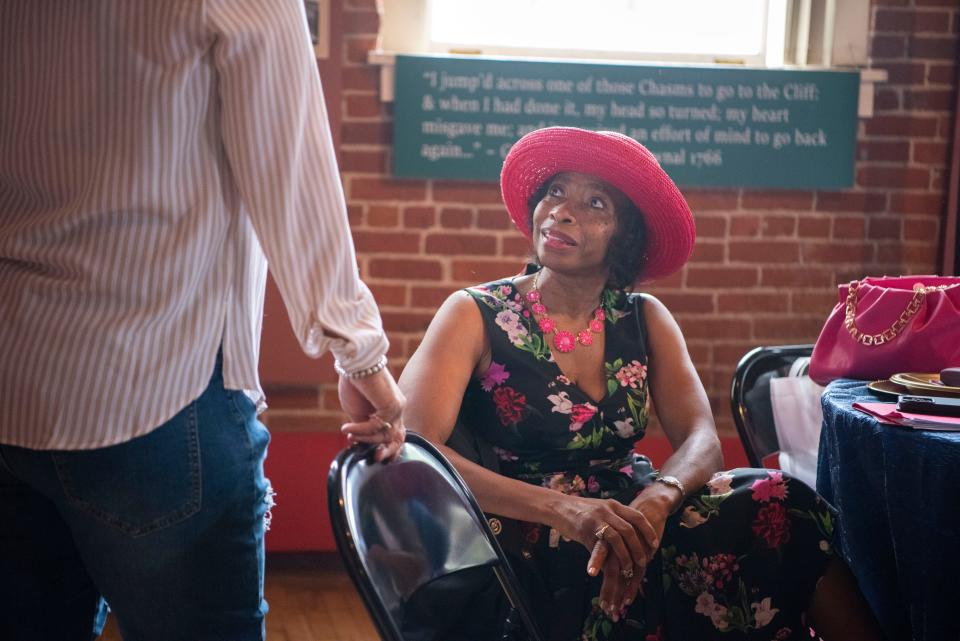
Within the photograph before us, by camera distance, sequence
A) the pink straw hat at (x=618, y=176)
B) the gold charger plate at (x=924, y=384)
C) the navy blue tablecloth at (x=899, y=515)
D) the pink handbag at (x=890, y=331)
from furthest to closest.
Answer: the pink straw hat at (x=618, y=176) < the pink handbag at (x=890, y=331) < the gold charger plate at (x=924, y=384) < the navy blue tablecloth at (x=899, y=515)

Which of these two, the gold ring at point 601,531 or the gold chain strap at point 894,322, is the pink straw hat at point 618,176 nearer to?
the gold chain strap at point 894,322

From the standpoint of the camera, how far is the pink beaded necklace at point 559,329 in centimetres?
208

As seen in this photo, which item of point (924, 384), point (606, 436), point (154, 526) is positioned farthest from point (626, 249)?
point (154, 526)

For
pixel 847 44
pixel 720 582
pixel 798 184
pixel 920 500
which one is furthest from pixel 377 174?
pixel 920 500

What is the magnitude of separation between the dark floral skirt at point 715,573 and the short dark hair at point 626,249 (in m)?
0.57

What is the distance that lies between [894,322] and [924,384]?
215 millimetres

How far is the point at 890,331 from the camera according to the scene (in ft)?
6.66

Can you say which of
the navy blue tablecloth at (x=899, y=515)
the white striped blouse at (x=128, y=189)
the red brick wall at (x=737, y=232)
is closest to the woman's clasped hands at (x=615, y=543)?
the navy blue tablecloth at (x=899, y=515)

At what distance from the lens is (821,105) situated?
3199 mm

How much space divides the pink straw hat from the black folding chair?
0.86 m

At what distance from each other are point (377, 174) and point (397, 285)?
0.35 metres

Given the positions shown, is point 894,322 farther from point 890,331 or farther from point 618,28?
point 618,28

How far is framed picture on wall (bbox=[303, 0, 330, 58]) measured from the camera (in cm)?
303

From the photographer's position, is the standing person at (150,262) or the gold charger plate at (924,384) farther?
the gold charger plate at (924,384)
